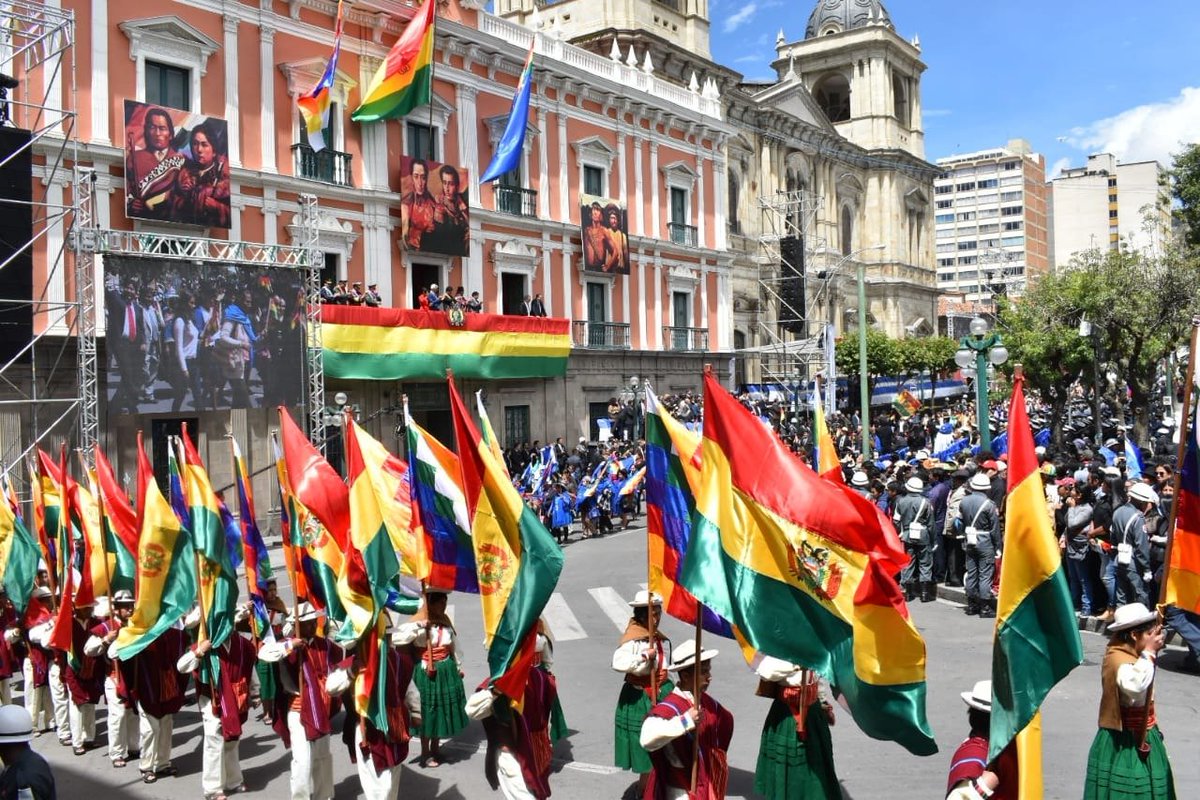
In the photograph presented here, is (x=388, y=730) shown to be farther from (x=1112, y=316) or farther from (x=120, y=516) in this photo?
(x=1112, y=316)

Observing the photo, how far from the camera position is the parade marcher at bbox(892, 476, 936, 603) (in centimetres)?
1391

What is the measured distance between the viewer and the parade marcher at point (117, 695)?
29.9ft

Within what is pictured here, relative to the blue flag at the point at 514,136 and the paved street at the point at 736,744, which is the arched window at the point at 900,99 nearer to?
the blue flag at the point at 514,136

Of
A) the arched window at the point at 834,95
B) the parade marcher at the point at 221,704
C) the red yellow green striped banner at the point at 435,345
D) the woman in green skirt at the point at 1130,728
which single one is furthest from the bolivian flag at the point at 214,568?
the arched window at the point at 834,95

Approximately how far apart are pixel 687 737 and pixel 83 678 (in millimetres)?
6202

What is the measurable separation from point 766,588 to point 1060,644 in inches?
58.9

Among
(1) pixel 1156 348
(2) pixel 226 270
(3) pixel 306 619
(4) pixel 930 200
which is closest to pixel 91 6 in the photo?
(2) pixel 226 270

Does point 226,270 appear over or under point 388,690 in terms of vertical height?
over

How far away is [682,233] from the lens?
35.3 meters

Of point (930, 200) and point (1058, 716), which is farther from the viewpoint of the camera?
point (930, 200)

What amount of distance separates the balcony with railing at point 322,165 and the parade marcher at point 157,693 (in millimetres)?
16764

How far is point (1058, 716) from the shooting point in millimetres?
9125

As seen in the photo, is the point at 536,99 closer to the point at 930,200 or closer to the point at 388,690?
the point at 388,690

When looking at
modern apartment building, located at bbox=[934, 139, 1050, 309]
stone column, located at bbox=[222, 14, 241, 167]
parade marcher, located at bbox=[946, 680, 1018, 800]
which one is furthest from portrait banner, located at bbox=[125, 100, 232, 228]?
modern apartment building, located at bbox=[934, 139, 1050, 309]
